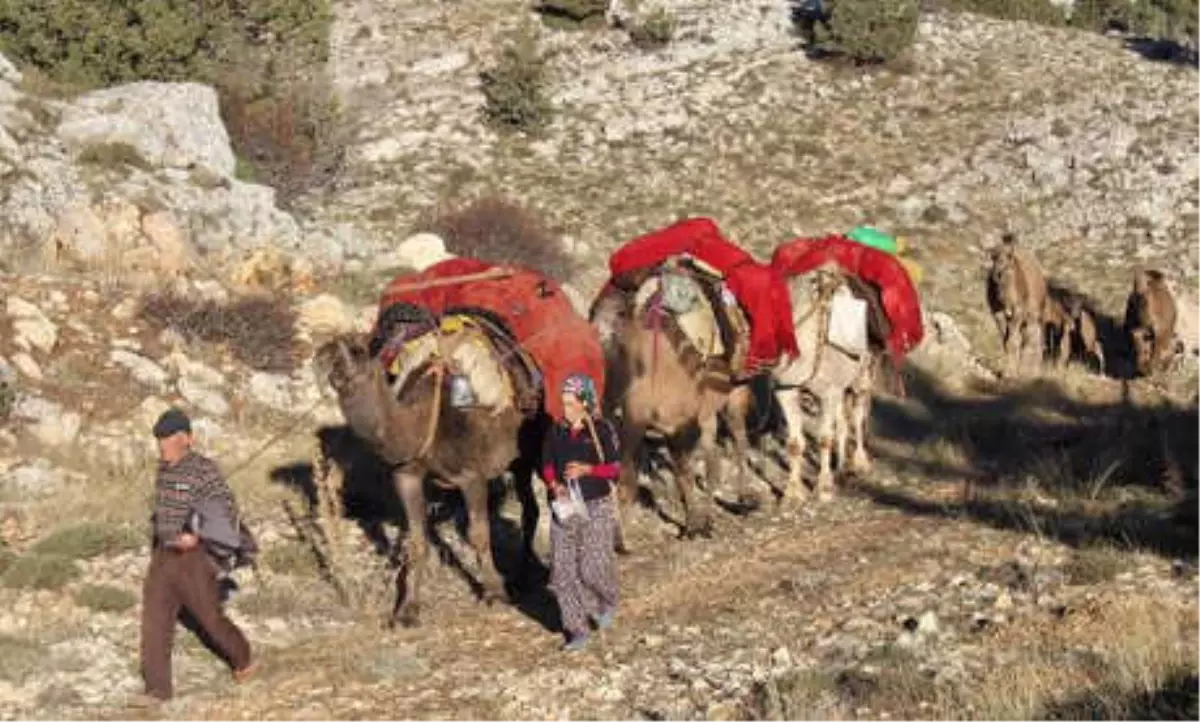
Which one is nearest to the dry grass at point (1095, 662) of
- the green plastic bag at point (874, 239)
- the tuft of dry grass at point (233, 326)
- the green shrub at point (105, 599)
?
the green shrub at point (105, 599)

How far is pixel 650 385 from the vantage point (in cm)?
1267

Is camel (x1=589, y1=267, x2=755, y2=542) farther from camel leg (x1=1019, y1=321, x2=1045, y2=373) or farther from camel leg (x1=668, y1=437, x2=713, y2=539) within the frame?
camel leg (x1=1019, y1=321, x2=1045, y2=373)

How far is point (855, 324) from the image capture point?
574 inches

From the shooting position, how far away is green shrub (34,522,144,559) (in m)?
11.8

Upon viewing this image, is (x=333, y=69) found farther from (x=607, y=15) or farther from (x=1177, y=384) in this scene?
(x=1177, y=384)

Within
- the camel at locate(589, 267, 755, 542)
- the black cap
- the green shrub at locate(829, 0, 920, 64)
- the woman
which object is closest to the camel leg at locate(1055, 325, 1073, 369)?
the camel at locate(589, 267, 755, 542)

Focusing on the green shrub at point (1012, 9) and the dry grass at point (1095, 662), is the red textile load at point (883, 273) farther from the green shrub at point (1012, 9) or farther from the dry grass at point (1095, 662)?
the green shrub at point (1012, 9)

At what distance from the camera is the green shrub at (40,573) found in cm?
1112

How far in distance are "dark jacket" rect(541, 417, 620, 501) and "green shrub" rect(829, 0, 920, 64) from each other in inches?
1089

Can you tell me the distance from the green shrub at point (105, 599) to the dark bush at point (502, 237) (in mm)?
13659

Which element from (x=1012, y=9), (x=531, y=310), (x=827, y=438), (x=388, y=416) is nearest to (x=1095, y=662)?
(x=388, y=416)

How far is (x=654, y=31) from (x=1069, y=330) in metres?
16.4

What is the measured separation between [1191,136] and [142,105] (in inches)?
859

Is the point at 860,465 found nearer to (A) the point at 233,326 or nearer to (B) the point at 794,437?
(B) the point at 794,437
